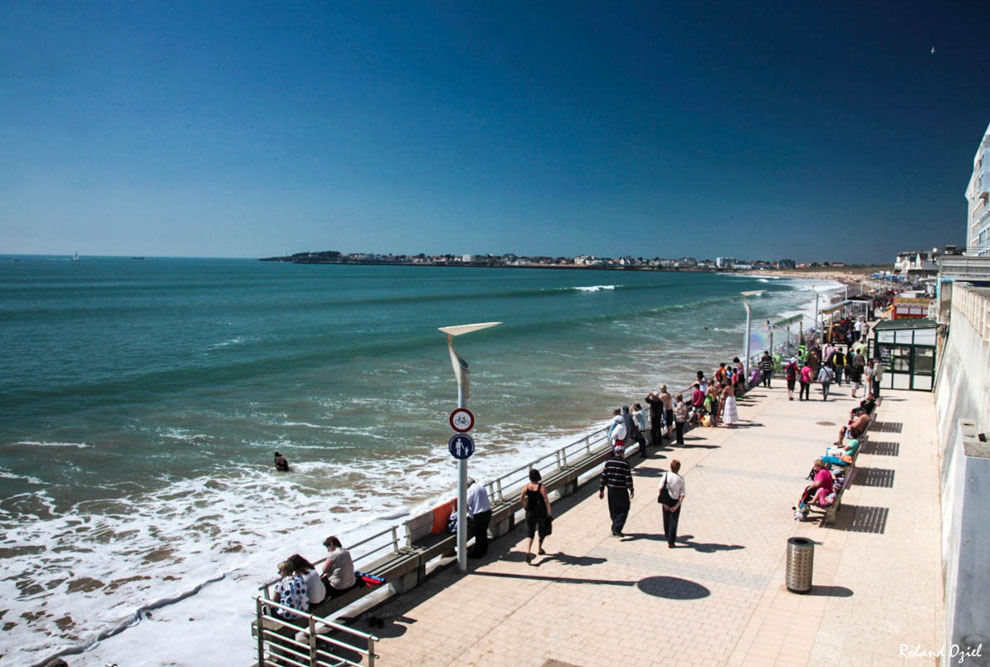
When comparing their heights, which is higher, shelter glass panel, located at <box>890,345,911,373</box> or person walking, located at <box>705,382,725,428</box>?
shelter glass panel, located at <box>890,345,911,373</box>

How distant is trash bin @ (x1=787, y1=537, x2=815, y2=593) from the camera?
7434mm

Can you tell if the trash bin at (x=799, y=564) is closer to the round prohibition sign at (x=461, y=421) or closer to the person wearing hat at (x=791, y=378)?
the round prohibition sign at (x=461, y=421)

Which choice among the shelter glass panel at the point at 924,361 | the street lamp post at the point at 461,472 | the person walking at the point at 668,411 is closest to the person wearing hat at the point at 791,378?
the shelter glass panel at the point at 924,361

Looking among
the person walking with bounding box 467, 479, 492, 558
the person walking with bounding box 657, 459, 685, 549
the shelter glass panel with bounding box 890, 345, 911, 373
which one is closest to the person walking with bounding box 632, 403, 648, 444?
the person walking with bounding box 657, 459, 685, 549

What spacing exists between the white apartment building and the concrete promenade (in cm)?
5257

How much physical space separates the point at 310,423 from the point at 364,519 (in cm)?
909

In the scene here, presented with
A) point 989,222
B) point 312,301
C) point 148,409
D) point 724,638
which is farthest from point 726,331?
point 312,301

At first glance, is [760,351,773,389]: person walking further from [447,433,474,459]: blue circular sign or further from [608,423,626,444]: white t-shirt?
[447,433,474,459]: blue circular sign

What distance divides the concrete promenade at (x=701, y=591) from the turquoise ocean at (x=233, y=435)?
3166mm

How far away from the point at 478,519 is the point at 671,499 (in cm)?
250

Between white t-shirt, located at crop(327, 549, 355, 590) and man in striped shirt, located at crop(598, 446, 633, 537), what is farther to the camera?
man in striped shirt, located at crop(598, 446, 633, 537)

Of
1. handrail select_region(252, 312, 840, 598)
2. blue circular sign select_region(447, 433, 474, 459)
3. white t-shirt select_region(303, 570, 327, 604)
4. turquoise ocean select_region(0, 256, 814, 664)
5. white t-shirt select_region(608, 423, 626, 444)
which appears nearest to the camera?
white t-shirt select_region(303, 570, 327, 604)

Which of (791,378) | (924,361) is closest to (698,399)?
(791,378)

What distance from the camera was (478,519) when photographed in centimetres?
868
